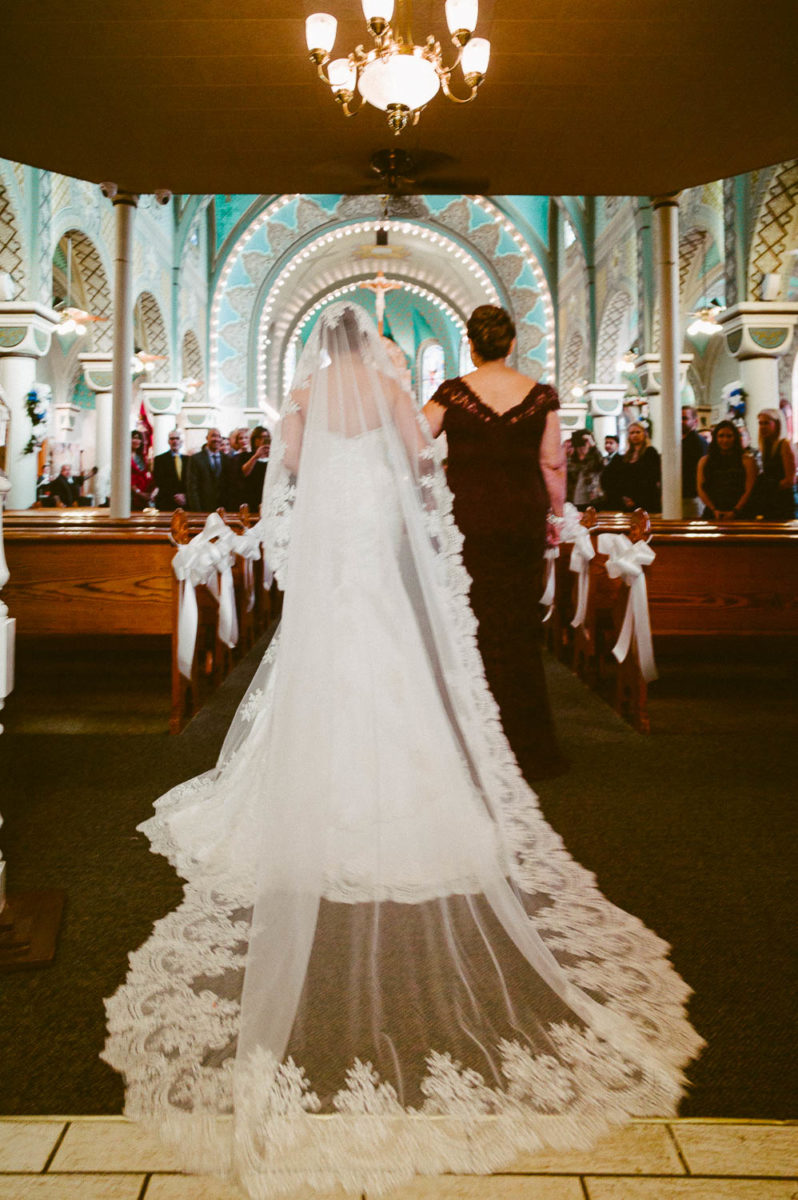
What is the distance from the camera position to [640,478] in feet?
25.1

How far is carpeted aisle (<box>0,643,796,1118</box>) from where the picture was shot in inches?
58.7

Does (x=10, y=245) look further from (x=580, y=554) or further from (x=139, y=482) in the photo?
(x=580, y=554)

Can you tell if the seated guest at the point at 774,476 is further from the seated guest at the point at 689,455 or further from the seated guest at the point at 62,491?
the seated guest at the point at 62,491

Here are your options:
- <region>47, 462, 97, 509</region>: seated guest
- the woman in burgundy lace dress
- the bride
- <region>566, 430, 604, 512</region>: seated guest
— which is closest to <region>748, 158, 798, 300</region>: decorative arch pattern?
<region>566, 430, 604, 512</region>: seated guest

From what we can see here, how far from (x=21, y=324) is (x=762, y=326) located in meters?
7.40

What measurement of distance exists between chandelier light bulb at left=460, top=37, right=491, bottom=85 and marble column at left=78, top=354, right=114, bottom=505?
6.11 meters

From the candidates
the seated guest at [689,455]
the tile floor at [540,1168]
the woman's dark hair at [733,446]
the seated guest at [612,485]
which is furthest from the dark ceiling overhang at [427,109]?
the tile floor at [540,1168]

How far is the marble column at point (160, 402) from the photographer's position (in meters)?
12.8

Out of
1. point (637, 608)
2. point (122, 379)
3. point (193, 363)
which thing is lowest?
point (637, 608)

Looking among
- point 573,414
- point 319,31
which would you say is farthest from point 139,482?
point 573,414

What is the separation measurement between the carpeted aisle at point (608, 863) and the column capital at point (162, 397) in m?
9.75

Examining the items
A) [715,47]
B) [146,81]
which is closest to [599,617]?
[715,47]

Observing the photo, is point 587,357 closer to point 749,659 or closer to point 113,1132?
point 749,659

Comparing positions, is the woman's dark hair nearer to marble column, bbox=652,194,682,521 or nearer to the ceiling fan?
marble column, bbox=652,194,682,521
